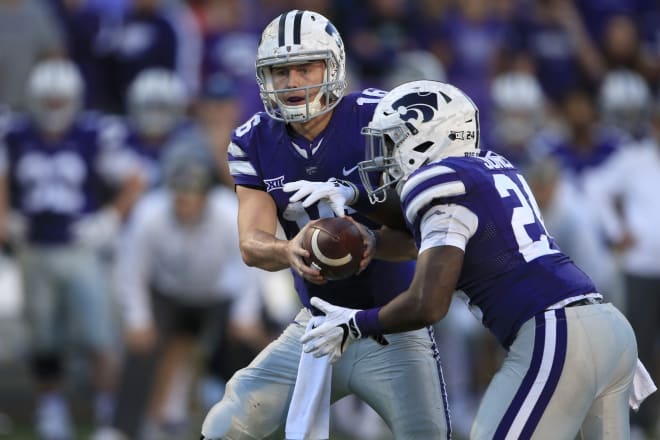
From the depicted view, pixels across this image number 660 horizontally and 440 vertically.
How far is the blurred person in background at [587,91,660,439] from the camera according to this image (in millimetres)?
7434

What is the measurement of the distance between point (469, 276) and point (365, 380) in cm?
61

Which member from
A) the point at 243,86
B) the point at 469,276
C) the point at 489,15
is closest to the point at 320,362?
the point at 469,276

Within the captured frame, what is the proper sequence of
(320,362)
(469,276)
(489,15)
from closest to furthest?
(469,276)
(320,362)
(489,15)

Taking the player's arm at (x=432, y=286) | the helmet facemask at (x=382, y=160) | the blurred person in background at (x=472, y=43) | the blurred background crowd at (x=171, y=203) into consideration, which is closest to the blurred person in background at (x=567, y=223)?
the blurred background crowd at (x=171, y=203)

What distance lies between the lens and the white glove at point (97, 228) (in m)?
7.55

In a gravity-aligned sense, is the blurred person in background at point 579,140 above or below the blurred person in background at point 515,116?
below

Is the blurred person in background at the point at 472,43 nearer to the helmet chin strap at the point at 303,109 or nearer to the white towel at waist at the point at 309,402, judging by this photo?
the helmet chin strap at the point at 303,109

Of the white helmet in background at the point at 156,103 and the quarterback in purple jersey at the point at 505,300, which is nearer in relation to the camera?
the quarterback in purple jersey at the point at 505,300

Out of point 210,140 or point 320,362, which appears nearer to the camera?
point 320,362

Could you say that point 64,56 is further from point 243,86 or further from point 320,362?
point 320,362

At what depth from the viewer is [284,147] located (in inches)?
168

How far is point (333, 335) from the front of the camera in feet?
12.5

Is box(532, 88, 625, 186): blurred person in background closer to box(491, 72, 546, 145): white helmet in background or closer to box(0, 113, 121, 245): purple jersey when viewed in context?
box(491, 72, 546, 145): white helmet in background

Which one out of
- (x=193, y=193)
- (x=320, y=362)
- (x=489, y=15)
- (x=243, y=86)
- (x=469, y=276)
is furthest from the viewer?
(x=489, y=15)
